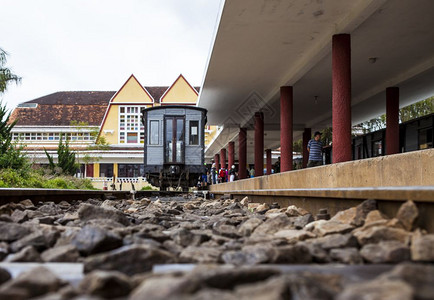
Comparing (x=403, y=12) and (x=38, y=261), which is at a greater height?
(x=403, y=12)

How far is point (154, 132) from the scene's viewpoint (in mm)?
17844

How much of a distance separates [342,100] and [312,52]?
97.3 inches

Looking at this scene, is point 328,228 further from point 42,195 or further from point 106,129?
point 106,129

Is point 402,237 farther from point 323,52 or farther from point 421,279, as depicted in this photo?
point 323,52

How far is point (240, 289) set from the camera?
1.46 meters

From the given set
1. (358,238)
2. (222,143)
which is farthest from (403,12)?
A: (222,143)

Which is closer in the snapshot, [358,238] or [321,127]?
[358,238]

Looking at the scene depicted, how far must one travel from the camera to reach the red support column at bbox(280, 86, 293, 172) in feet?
52.0

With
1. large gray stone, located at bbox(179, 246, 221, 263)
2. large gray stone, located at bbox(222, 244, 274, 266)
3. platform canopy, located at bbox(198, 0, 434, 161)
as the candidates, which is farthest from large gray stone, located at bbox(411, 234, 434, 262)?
platform canopy, located at bbox(198, 0, 434, 161)

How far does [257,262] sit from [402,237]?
2.91 ft

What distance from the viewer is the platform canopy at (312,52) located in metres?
9.80

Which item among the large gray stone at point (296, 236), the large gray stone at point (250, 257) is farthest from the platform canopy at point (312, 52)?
the large gray stone at point (250, 257)

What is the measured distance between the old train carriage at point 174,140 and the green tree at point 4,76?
15.0 metres

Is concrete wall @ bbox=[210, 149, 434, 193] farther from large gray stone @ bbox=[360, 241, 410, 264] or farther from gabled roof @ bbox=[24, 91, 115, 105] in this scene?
gabled roof @ bbox=[24, 91, 115, 105]
